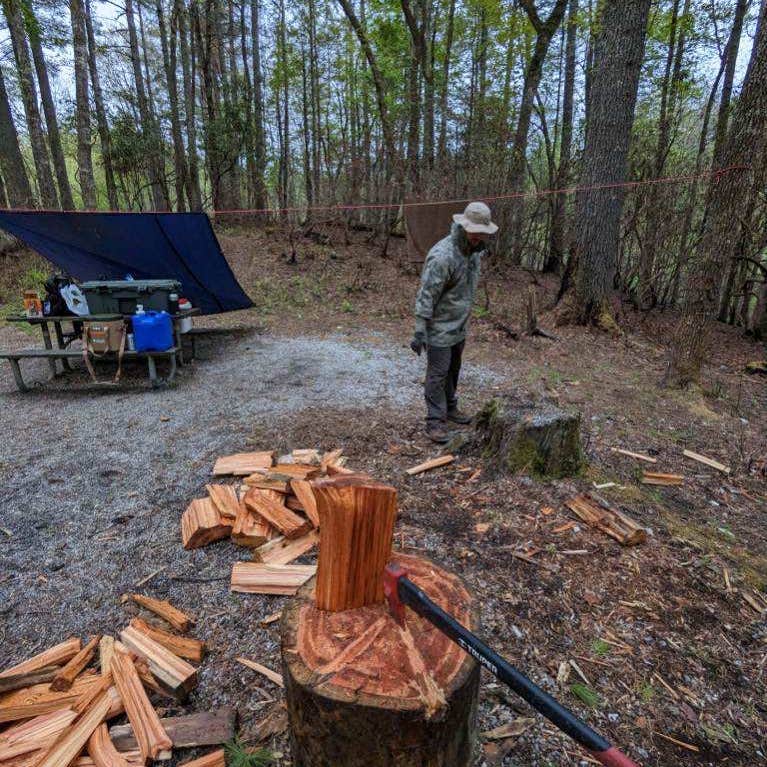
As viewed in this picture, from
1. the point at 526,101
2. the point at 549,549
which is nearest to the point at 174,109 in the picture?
the point at 526,101

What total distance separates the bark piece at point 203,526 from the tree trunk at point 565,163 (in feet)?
31.3

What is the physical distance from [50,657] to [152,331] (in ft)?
13.0

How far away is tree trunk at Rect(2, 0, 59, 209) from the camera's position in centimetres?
881

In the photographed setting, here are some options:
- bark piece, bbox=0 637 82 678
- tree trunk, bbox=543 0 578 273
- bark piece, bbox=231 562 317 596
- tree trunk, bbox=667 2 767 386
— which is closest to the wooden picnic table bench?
bark piece, bbox=231 562 317 596

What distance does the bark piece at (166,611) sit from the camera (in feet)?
6.68

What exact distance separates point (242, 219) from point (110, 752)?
1426 centimetres

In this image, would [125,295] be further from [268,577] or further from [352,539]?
[352,539]

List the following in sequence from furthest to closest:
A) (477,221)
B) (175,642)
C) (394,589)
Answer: (477,221) → (175,642) → (394,589)

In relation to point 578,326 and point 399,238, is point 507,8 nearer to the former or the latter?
point 399,238

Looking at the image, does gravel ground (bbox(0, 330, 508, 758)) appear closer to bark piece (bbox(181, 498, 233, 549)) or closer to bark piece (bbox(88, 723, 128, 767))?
bark piece (bbox(181, 498, 233, 549))

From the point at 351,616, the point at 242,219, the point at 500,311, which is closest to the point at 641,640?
the point at 351,616

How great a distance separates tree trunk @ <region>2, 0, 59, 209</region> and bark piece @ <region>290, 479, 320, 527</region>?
36.9 ft

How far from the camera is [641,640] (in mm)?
1946

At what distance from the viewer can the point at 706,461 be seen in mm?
3629
